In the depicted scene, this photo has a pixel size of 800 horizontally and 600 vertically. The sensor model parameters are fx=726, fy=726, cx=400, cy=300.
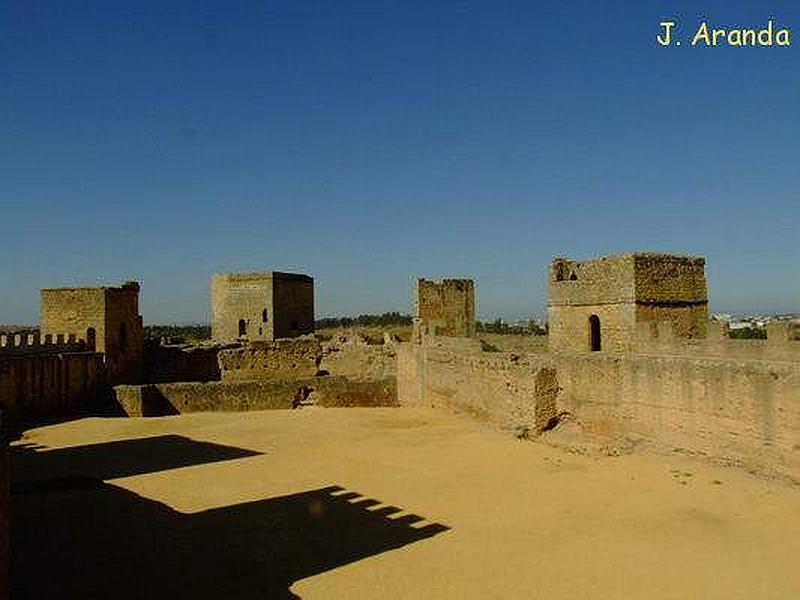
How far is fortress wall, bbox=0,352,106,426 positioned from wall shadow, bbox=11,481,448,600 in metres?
9.24

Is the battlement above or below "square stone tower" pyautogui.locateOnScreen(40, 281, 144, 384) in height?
below

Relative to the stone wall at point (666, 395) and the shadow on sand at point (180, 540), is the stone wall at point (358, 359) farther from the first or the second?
the shadow on sand at point (180, 540)

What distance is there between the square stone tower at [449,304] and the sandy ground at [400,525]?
12.8 meters

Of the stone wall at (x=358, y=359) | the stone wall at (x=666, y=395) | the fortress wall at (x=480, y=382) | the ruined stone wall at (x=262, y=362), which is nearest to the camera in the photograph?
the stone wall at (x=666, y=395)

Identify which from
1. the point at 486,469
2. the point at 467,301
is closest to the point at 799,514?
the point at 486,469

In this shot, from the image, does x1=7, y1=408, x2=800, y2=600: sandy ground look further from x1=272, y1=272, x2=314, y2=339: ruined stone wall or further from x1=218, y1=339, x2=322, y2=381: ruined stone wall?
x1=272, y1=272, x2=314, y2=339: ruined stone wall

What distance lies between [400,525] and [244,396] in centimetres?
1384

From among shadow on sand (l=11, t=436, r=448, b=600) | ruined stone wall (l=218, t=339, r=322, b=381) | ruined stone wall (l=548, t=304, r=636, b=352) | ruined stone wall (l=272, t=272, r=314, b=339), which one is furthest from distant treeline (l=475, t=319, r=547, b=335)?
shadow on sand (l=11, t=436, r=448, b=600)

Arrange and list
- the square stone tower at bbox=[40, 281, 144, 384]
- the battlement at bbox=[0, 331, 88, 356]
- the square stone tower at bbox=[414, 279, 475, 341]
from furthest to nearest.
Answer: the square stone tower at bbox=[414, 279, 475, 341] < the square stone tower at bbox=[40, 281, 144, 384] < the battlement at bbox=[0, 331, 88, 356]

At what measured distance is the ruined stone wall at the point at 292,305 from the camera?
115 feet

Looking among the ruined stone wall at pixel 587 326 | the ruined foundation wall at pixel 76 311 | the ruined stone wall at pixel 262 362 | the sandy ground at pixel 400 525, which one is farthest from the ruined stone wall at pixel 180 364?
the ruined stone wall at pixel 587 326

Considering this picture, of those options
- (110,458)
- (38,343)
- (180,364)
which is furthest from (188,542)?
(180,364)

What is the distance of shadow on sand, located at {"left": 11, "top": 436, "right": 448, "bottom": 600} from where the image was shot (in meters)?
7.52

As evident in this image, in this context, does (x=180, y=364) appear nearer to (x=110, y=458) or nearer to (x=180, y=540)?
(x=110, y=458)
